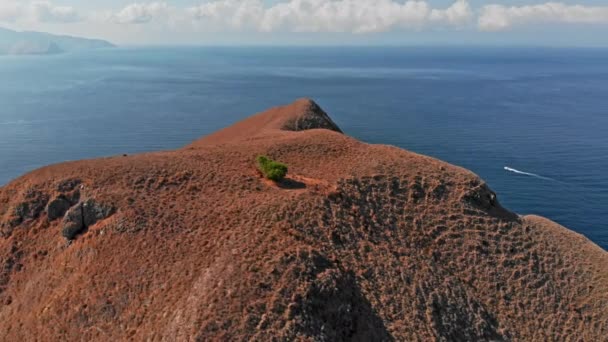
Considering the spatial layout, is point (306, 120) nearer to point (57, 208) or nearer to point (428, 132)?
point (57, 208)

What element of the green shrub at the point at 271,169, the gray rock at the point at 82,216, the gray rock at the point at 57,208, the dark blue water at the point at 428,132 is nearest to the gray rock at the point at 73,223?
the gray rock at the point at 82,216

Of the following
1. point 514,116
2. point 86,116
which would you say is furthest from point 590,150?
point 86,116

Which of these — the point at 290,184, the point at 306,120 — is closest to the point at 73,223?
the point at 290,184

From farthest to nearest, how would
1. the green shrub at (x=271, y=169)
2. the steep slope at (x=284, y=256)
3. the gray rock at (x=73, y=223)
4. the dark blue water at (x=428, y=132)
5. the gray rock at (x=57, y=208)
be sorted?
the dark blue water at (x=428, y=132) < the green shrub at (x=271, y=169) < the gray rock at (x=57, y=208) < the gray rock at (x=73, y=223) < the steep slope at (x=284, y=256)

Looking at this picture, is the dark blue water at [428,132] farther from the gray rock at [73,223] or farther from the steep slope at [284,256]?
the gray rock at [73,223]

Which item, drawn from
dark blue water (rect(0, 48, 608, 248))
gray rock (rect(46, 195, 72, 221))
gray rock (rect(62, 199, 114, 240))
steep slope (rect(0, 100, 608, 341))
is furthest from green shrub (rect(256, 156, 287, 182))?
dark blue water (rect(0, 48, 608, 248))

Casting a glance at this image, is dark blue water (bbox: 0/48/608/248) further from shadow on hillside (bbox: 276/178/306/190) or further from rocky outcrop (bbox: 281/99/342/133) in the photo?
shadow on hillside (bbox: 276/178/306/190)
